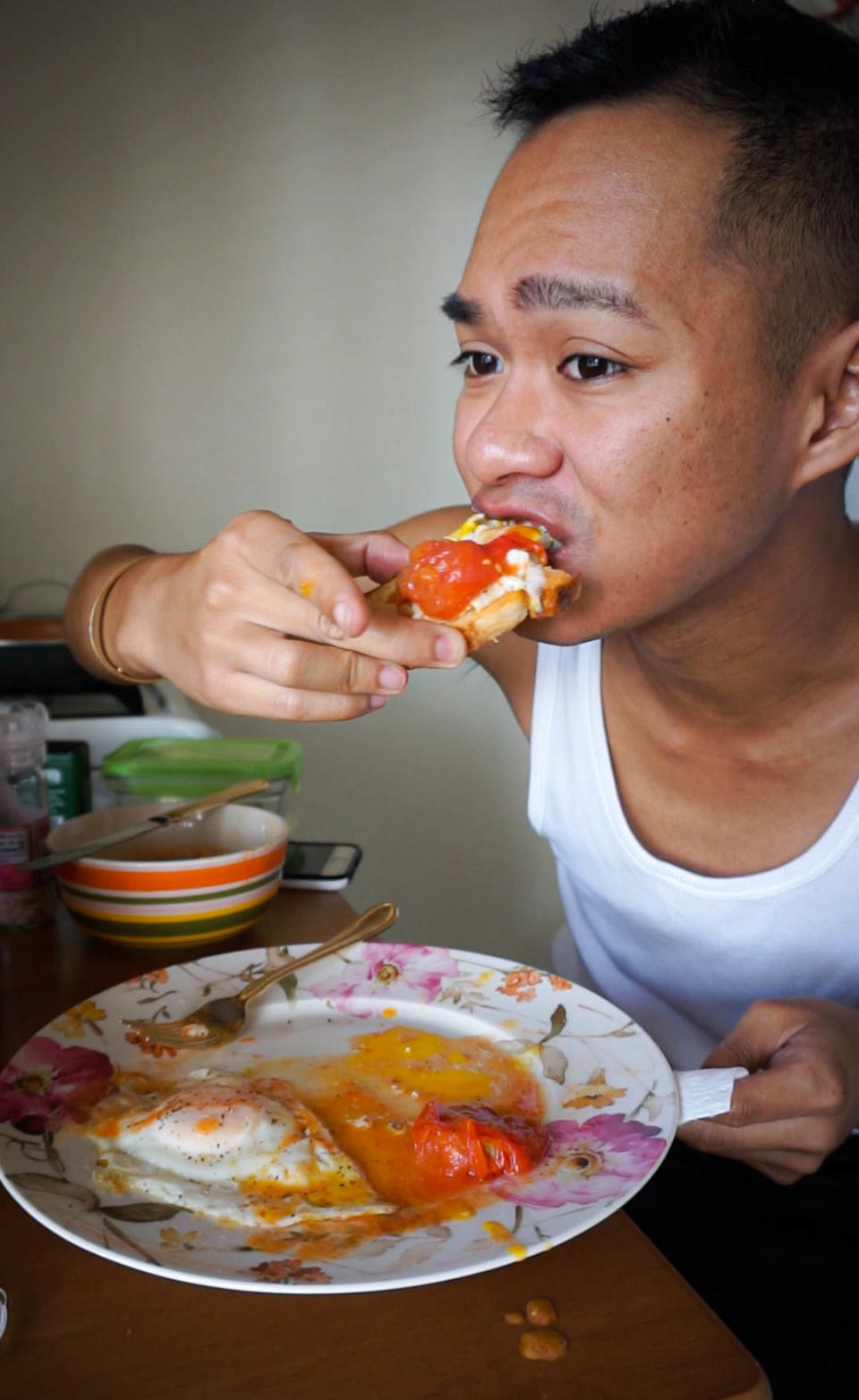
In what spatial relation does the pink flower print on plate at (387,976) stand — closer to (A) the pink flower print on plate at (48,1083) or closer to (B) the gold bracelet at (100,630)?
(A) the pink flower print on plate at (48,1083)

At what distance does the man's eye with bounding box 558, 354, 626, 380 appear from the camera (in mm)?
1167

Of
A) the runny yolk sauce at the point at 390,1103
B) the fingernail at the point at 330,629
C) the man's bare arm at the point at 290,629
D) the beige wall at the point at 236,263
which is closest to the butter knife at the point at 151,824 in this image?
the man's bare arm at the point at 290,629

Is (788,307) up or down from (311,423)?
down

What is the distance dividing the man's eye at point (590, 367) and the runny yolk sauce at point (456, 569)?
0.16 metres

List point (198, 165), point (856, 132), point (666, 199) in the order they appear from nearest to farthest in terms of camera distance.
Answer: point (666, 199) < point (856, 132) < point (198, 165)

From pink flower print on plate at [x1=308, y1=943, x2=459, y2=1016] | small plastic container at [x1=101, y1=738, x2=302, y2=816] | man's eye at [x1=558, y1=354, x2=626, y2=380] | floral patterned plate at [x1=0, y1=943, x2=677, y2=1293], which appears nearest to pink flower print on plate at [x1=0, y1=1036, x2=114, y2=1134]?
floral patterned plate at [x1=0, y1=943, x2=677, y2=1293]

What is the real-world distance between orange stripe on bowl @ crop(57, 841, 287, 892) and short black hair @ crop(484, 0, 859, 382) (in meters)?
0.82

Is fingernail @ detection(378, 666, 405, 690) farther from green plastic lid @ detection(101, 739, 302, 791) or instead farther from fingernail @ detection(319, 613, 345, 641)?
green plastic lid @ detection(101, 739, 302, 791)

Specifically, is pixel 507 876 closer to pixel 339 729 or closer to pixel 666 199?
pixel 339 729

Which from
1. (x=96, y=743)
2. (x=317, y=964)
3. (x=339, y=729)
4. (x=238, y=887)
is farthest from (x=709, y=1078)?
(x=339, y=729)

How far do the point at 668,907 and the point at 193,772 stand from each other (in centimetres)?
71

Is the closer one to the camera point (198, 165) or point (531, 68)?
point (531, 68)

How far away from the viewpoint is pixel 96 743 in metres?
2.12

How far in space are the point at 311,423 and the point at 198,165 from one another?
2.63 feet
